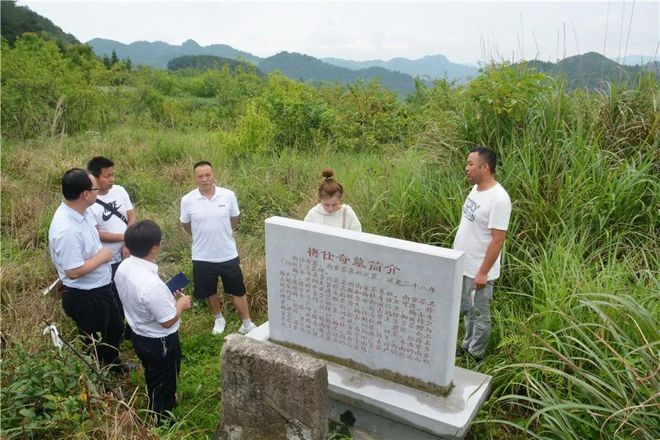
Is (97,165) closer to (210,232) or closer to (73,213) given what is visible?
(73,213)

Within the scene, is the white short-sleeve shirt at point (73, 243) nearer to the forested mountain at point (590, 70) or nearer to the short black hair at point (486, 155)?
the short black hair at point (486, 155)

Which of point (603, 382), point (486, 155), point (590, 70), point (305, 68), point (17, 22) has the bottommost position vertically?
point (603, 382)

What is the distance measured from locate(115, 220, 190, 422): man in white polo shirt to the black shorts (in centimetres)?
92

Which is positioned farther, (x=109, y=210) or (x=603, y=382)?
(x=109, y=210)

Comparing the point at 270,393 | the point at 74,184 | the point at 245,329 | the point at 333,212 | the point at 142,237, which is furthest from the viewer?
the point at 245,329

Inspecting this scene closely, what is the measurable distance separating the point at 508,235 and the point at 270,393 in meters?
2.31

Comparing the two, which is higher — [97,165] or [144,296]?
[97,165]

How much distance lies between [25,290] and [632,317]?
4613 mm

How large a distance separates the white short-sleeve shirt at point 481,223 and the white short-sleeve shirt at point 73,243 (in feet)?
8.19

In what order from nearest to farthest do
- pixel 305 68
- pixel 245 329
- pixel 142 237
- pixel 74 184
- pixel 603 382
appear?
pixel 603 382, pixel 142 237, pixel 74 184, pixel 245 329, pixel 305 68

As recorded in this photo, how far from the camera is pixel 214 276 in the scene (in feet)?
12.5

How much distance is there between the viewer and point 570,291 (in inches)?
118

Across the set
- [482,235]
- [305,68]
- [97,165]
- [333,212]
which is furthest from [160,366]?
[305,68]

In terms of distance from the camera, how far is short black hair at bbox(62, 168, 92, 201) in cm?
293
